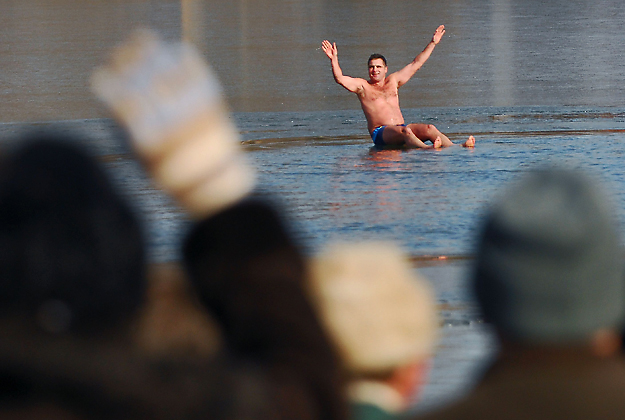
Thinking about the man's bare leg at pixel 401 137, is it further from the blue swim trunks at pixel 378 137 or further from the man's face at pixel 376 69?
the man's face at pixel 376 69

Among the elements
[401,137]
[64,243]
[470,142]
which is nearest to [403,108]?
[401,137]

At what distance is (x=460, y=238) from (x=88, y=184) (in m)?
5.32

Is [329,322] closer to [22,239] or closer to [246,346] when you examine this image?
[246,346]

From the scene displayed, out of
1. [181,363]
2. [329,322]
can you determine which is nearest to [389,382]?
[329,322]

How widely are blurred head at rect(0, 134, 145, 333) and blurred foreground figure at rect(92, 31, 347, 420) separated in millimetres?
213

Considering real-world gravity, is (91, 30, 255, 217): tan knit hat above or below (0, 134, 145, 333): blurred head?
above

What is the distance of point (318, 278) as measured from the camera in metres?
1.70

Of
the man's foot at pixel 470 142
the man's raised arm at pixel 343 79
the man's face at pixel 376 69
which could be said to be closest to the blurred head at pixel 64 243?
the man's foot at pixel 470 142

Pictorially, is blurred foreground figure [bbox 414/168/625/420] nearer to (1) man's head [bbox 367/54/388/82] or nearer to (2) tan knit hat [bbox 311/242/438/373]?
(2) tan knit hat [bbox 311/242/438/373]

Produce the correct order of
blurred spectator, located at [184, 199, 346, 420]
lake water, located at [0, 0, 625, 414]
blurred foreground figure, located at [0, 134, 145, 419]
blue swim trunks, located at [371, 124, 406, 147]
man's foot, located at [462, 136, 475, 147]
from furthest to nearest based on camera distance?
blue swim trunks, located at [371, 124, 406, 147]
man's foot, located at [462, 136, 475, 147]
lake water, located at [0, 0, 625, 414]
blurred spectator, located at [184, 199, 346, 420]
blurred foreground figure, located at [0, 134, 145, 419]

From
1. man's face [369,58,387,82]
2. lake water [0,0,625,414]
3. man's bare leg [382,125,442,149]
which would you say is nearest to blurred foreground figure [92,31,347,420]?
lake water [0,0,625,414]

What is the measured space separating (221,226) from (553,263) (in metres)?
0.50

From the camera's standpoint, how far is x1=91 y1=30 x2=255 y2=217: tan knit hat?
1577 millimetres

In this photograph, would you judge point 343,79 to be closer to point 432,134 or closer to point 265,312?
point 432,134
